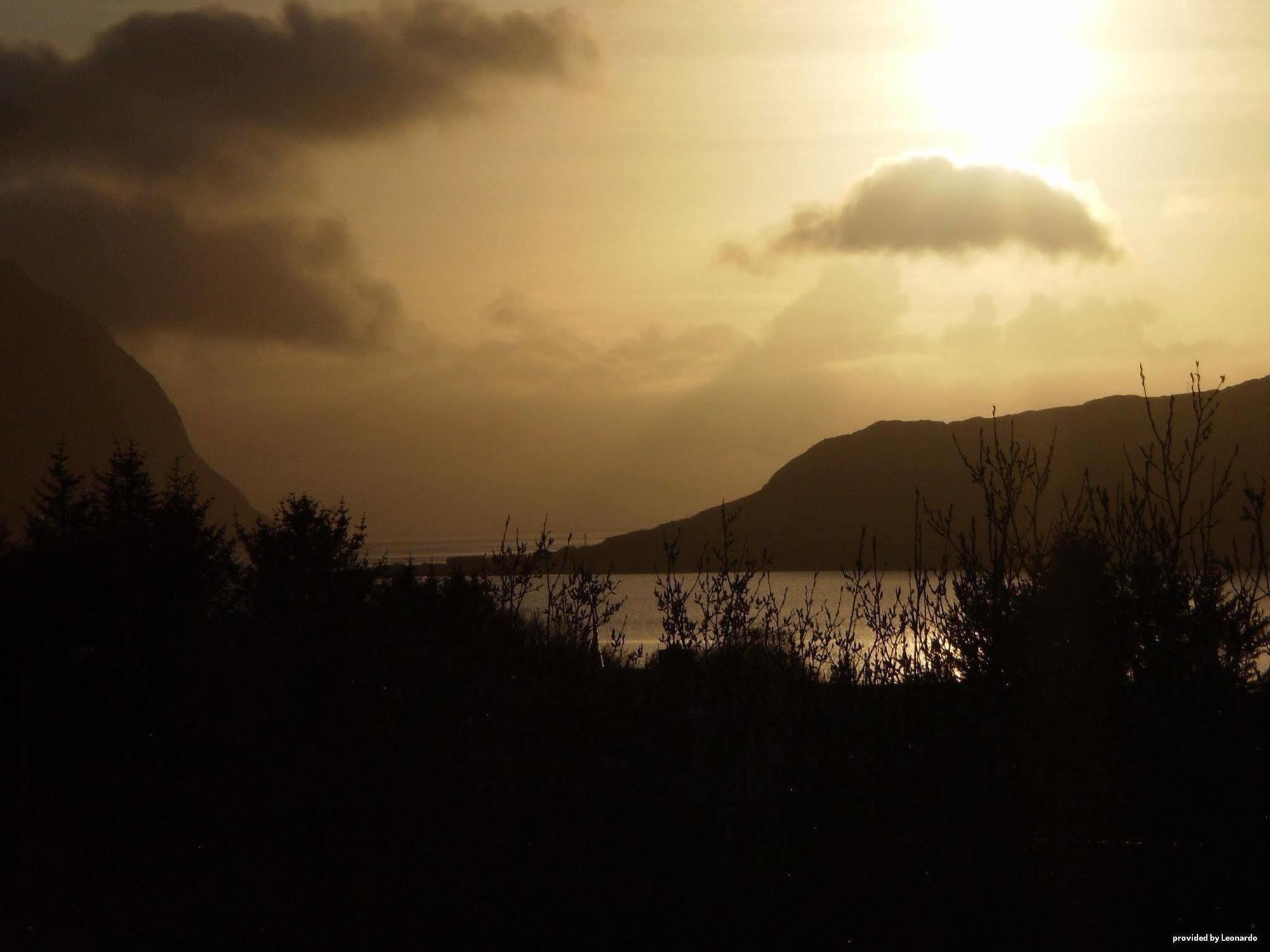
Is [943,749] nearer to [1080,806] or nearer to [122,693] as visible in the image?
→ [1080,806]

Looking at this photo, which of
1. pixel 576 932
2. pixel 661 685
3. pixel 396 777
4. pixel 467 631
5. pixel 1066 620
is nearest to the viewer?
pixel 576 932

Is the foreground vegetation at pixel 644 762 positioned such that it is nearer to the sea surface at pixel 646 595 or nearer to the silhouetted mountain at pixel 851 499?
the sea surface at pixel 646 595

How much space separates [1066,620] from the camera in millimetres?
11508

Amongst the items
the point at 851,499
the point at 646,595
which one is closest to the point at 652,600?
the point at 646,595

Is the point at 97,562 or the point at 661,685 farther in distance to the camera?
the point at 97,562

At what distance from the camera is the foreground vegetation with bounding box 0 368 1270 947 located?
717 cm

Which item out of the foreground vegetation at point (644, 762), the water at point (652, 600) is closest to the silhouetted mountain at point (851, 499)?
the water at point (652, 600)

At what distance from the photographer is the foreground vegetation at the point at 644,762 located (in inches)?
282

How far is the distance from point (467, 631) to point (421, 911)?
3743mm

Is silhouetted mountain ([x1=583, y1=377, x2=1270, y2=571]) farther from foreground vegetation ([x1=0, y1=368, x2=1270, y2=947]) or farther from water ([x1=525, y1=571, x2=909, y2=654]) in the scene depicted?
foreground vegetation ([x1=0, y1=368, x2=1270, y2=947])

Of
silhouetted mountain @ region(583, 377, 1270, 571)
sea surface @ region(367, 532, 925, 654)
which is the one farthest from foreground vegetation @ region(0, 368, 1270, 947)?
silhouetted mountain @ region(583, 377, 1270, 571)

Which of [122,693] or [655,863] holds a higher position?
[122,693]

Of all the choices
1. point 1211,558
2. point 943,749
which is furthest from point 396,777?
point 1211,558

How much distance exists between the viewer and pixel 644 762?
821 centimetres
